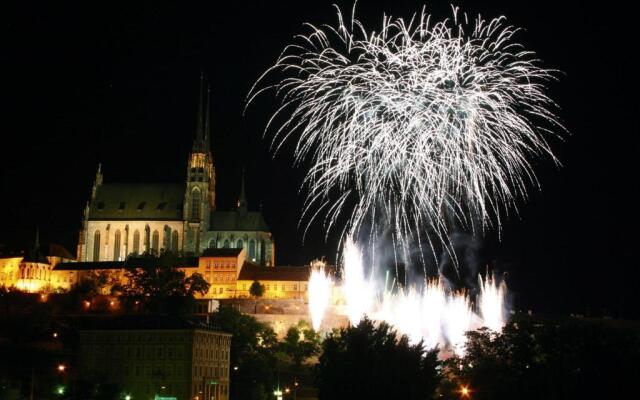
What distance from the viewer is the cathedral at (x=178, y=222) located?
431 ft

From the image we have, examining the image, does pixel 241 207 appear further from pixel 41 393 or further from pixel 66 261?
pixel 41 393

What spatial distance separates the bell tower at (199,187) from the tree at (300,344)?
37.5 metres

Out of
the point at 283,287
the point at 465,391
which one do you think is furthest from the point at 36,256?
the point at 465,391

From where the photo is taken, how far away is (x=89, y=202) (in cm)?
13812

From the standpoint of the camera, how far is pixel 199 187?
134375 millimetres

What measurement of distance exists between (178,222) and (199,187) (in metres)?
5.72

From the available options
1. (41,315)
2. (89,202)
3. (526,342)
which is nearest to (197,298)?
(41,315)

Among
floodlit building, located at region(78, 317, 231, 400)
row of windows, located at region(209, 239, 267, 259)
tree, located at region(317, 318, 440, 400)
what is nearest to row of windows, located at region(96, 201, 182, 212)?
row of windows, located at region(209, 239, 267, 259)

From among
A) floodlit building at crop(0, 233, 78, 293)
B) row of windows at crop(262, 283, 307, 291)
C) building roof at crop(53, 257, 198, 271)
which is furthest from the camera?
floodlit building at crop(0, 233, 78, 293)

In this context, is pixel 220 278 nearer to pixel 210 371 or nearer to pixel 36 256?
pixel 36 256

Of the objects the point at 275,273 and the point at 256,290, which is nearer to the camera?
the point at 256,290

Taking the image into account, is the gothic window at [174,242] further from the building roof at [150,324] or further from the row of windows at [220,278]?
the building roof at [150,324]

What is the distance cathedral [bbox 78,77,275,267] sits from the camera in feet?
431

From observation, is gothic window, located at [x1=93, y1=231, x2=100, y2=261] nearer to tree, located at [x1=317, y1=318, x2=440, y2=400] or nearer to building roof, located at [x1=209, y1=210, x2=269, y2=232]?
building roof, located at [x1=209, y1=210, x2=269, y2=232]
